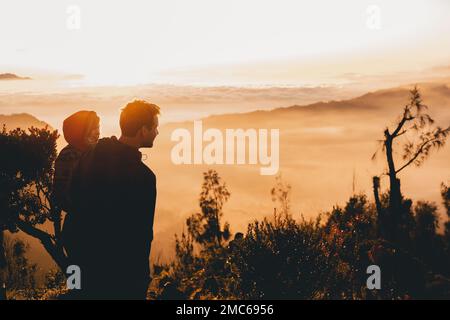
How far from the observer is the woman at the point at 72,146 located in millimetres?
7828

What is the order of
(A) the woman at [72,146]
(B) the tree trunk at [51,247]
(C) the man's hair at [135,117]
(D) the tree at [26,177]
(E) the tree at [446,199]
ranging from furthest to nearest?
(E) the tree at [446,199]
(D) the tree at [26,177]
(B) the tree trunk at [51,247]
(A) the woman at [72,146]
(C) the man's hair at [135,117]

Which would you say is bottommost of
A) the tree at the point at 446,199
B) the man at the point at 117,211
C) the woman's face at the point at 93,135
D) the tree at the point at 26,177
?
the tree at the point at 446,199

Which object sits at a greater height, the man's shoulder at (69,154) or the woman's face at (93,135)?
the woman's face at (93,135)

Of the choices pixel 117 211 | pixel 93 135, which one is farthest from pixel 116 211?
pixel 93 135

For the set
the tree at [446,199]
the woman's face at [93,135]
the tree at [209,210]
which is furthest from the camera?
the tree at [446,199]

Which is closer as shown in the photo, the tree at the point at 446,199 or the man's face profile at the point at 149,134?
the man's face profile at the point at 149,134

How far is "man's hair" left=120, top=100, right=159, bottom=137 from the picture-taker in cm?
689

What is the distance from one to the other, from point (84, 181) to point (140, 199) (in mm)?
664

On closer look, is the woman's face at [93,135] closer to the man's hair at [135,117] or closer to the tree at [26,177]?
the man's hair at [135,117]

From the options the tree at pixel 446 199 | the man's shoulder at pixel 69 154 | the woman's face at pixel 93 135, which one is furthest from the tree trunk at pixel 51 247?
the tree at pixel 446 199

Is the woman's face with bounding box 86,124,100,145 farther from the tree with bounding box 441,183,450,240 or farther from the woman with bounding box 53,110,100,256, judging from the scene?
the tree with bounding box 441,183,450,240

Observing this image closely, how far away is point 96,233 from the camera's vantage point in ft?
21.9
